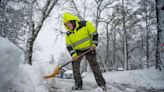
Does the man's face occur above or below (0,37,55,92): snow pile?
above

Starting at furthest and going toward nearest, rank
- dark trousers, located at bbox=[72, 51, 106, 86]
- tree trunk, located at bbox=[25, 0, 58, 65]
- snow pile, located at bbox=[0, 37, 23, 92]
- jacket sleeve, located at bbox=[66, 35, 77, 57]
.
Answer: tree trunk, located at bbox=[25, 0, 58, 65] < jacket sleeve, located at bbox=[66, 35, 77, 57] < dark trousers, located at bbox=[72, 51, 106, 86] < snow pile, located at bbox=[0, 37, 23, 92]

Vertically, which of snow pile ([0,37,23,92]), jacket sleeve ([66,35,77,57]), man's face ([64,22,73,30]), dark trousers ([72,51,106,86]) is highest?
man's face ([64,22,73,30])

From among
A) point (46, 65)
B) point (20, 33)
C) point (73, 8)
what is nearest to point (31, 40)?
point (46, 65)

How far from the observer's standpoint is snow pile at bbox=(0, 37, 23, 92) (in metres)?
2.23

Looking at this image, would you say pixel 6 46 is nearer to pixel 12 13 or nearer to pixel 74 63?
pixel 74 63

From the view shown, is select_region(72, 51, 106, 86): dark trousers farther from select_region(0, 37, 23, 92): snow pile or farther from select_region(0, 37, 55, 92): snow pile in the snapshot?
select_region(0, 37, 23, 92): snow pile

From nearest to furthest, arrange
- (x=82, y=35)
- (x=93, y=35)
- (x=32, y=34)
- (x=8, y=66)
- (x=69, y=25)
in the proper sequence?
(x=8, y=66) → (x=93, y=35) → (x=82, y=35) → (x=69, y=25) → (x=32, y=34)

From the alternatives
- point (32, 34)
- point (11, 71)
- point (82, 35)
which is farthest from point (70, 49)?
point (32, 34)

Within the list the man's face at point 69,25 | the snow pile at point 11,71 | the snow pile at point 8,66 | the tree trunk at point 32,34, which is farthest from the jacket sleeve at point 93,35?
the tree trunk at point 32,34

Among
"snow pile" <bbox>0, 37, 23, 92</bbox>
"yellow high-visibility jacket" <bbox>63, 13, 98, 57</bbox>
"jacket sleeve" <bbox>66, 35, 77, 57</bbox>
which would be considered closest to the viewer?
"snow pile" <bbox>0, 37, 23, 92</bbox>

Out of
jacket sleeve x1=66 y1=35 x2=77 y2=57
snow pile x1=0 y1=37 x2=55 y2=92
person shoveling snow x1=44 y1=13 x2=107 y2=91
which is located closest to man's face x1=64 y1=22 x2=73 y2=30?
person shoveling snow x1=44 y1=13 x2=107 y2=91

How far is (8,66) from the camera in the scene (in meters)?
2.33

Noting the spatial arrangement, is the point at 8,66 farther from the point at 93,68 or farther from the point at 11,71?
the point at 93,68

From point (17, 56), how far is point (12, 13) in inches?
529
